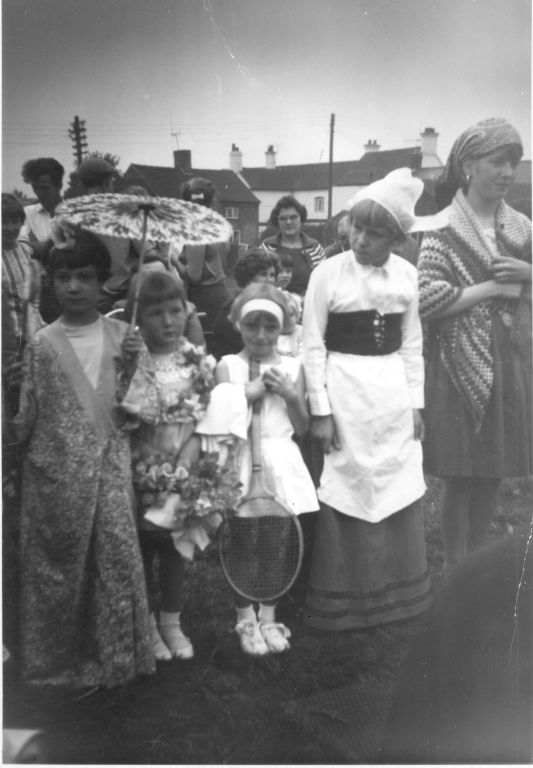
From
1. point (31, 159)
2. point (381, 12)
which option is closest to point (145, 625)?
point (31, 159)

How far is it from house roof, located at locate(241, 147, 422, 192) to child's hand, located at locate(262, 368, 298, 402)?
0.93 metres

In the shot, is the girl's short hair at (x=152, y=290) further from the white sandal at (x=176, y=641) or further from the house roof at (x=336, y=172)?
the white sandal at (x=176, y=641)

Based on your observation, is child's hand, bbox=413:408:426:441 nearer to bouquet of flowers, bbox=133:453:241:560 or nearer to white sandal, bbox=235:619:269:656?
bouquet of flowers, bbox=133:453:241:560

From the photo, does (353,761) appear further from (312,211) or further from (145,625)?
(312,211)

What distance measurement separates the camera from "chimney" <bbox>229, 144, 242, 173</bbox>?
3.74m

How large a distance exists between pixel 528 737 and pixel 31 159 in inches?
138

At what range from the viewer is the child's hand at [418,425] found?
12.5 ft

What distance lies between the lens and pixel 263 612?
12.1ft

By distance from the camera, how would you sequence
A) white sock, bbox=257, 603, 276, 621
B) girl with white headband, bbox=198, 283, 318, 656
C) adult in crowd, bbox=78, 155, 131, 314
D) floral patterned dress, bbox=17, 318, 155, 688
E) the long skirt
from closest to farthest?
floral patterned dress, bbox=17, 318, 155, 688 < adult in crowd, bbox=78, 155, 131, 314 < girl with white headband, bbox=198, 283, 318, 656 < white sock, bbox=257, 603, 276, 621 < the long skirt

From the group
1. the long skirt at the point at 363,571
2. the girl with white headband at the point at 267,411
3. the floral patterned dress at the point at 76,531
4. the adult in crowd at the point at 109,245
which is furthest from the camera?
the long skirt at the point at 363,571

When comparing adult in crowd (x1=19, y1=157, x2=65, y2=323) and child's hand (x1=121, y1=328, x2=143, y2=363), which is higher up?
adult in crowd (x1=19, y1=157, x2=65, y2=323)

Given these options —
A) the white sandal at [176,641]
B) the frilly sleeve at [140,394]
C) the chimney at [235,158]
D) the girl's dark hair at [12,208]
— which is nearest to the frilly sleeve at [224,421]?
the frilly sleeve at [140,394]

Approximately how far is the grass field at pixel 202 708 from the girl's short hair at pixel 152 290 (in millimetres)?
1216

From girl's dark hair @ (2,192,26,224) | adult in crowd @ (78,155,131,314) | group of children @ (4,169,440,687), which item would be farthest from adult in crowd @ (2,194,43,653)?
adult in crowd @ (78,155,131,314)
